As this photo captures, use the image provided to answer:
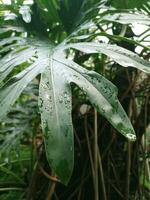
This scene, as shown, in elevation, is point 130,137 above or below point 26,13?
below

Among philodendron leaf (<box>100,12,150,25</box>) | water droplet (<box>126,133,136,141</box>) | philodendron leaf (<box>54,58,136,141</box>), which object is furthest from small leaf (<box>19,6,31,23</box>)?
water droplet (<box>126,133,136,141</box>)

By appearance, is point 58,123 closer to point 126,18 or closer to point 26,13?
point 126,18

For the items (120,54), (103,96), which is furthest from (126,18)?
(103,96)

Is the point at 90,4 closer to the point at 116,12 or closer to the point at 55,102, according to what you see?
the point at 116,12

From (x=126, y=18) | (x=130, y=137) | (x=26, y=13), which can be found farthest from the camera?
(x=26, y=13)

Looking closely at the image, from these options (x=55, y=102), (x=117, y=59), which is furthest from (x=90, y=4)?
(x=55, y=102)

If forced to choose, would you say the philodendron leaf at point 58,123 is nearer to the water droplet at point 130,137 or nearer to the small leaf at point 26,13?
the water droplet at point 130,137

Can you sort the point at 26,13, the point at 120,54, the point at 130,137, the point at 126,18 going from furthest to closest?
the point at 26,13 < the point at 126,18 < the point at 120,54 < the point at 130,137

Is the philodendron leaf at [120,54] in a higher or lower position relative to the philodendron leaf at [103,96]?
higher

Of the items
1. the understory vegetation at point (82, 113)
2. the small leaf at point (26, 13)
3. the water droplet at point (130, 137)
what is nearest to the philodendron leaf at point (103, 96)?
the water droplet at point (130, 137)
